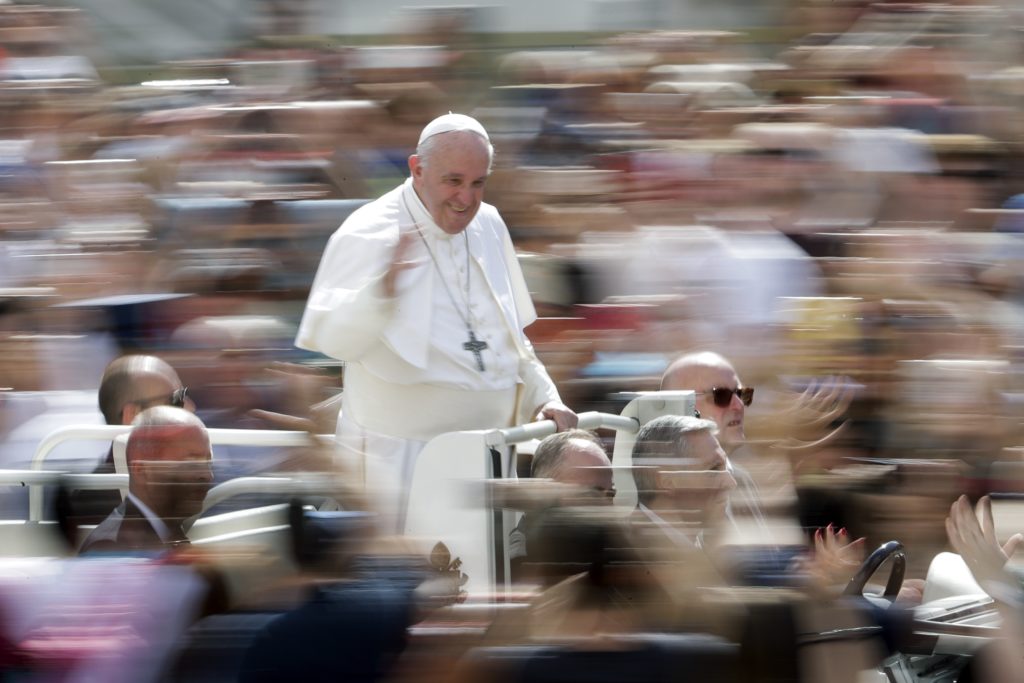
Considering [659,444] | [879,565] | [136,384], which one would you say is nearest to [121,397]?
[136,384]

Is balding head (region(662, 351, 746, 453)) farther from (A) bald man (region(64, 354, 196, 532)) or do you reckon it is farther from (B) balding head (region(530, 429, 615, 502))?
(A) bald man (region(64, 354, 196, 532))

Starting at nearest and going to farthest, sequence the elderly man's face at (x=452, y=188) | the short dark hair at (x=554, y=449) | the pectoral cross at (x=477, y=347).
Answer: the short dark hair at (x=554, y=449), the elderly man's face at (x=452, y=188), the pectoral cross at (x=477, y=347)

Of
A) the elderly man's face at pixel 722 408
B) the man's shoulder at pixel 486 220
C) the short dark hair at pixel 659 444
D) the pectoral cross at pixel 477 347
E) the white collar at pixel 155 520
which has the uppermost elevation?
the man's shoulder at pixel 486 220

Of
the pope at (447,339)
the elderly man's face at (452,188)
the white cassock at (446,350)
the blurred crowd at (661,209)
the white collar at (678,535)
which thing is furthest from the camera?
the white cassock at (446,350)

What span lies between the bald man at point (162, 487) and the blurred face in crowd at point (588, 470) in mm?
493

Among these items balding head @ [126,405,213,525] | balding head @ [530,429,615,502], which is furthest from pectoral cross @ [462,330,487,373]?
balding head @ [126,405,213,525]

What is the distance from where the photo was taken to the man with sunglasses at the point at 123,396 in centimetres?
191

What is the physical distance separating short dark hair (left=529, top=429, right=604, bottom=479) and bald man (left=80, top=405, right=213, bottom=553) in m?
0.57

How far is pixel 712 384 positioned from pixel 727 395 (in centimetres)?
27

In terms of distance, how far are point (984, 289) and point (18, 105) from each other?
1.18m

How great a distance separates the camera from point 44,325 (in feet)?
5.81

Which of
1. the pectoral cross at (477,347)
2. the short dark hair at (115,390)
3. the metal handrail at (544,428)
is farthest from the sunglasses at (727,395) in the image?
the pectoral cross at (477,347)

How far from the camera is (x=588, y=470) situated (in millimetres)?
2051

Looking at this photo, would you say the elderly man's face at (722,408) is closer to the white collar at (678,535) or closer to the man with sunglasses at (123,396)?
the white collar at (678,535)
